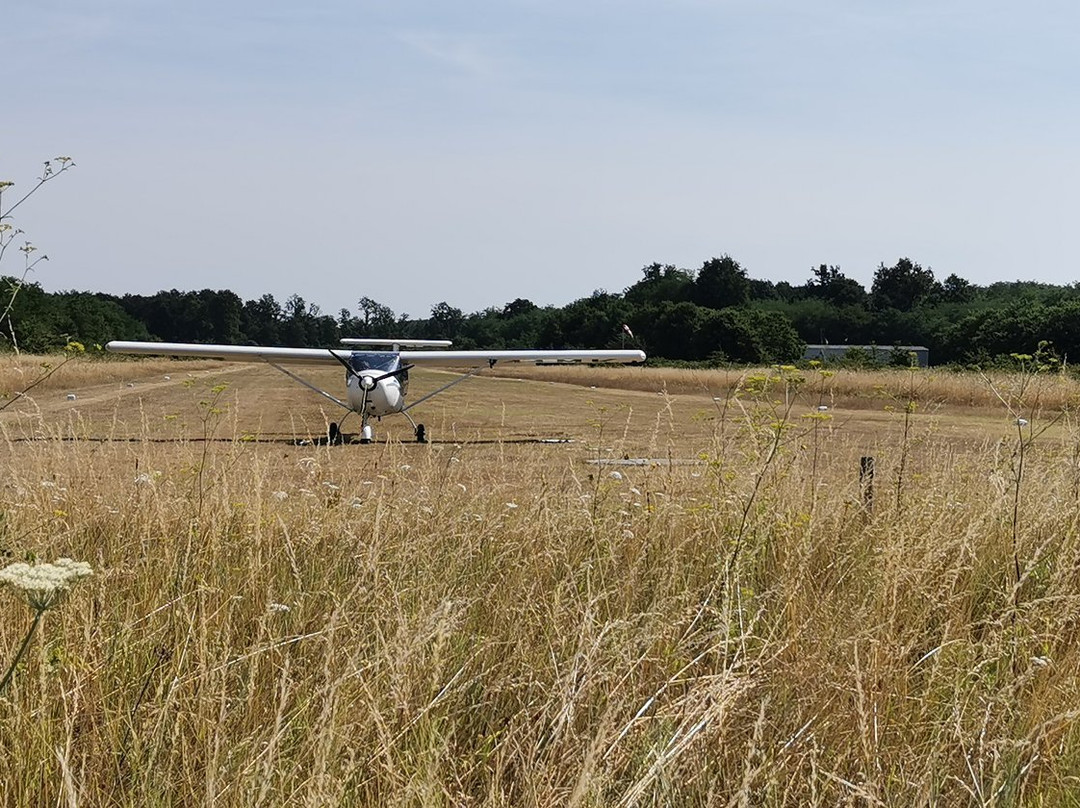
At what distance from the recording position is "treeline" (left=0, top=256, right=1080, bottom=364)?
7081cm

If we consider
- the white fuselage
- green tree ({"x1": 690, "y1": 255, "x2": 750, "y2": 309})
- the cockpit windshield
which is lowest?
the white fuselage

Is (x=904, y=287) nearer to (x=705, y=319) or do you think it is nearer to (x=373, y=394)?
(x=705, y=319)

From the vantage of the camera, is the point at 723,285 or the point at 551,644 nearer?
the point at 551,644

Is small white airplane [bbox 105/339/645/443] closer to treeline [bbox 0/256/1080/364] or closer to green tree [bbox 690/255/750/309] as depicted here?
treeline [bbox 0/256/1080/364]

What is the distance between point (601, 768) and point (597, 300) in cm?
10429

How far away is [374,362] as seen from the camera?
18141 millimetres

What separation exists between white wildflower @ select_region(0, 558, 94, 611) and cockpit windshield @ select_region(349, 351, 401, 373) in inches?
629

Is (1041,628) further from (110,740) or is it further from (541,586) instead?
(110,740)

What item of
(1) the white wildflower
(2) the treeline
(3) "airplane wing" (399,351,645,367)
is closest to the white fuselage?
(3) "airplane wing" (399,351,645,367)

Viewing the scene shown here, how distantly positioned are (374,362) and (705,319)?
6646cm

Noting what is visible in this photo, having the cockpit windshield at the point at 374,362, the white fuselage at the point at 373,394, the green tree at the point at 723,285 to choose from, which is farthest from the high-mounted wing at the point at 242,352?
the green tree at the point at 723,285

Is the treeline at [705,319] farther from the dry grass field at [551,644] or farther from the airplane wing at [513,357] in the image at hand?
the dry grass field at [551,644]

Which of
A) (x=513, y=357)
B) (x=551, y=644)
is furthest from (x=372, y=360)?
(x=551, y=644)

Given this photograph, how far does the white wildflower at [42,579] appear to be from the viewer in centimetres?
184
